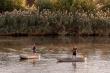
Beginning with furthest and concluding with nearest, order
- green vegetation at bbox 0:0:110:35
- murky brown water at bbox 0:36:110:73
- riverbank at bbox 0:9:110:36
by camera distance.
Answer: green vegetation at bbox 0:0:110:35
riverbank at bbox 0:9:110:36
murky brown water at bbox 0:36:110:73

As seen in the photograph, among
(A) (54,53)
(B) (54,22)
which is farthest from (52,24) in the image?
(A) (54,53)

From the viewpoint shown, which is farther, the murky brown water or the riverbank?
the riverbank

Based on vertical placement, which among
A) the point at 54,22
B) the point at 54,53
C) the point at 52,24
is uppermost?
the point at 54,22

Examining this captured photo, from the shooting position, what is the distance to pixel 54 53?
72.3 m

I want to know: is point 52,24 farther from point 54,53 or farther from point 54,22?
point 54,53

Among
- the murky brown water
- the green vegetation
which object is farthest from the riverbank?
the murky brown water

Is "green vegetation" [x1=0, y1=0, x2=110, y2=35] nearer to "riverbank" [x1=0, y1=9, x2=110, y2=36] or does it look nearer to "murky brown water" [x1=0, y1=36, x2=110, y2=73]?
"riverbank" [x1=0, y1=9, x2=110, y2=36]

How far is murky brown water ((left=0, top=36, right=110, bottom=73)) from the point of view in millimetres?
59219

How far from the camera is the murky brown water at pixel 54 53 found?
59.2 meters

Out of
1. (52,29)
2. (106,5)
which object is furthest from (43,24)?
(106,5)

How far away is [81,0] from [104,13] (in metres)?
7.41

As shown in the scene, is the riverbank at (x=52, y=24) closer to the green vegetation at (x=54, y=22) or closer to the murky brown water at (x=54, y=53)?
the green vegetation at (x=54, y=22)

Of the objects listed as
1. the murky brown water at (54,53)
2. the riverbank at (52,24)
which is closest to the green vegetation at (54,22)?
the riverbank at (52,24)

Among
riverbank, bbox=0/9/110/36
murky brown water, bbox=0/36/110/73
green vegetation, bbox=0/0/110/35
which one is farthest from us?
green vegetation, bbox=0/0/110/35
